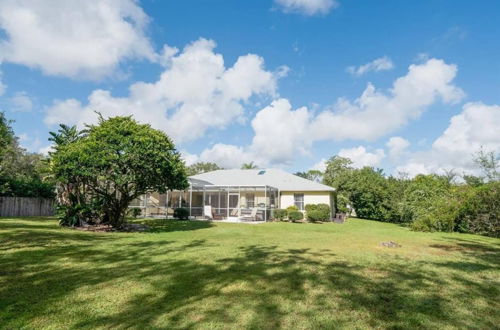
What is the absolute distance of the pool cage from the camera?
24.5m

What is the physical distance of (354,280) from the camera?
5867 mm

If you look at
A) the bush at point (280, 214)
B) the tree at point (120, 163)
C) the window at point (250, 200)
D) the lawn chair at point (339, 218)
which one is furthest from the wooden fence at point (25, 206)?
the lawn chair at point (339, 218)

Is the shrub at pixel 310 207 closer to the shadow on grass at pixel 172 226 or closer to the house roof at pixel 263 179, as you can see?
the house roof at pixel 263 179

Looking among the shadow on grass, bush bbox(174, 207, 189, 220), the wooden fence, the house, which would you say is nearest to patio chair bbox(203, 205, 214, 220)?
the house

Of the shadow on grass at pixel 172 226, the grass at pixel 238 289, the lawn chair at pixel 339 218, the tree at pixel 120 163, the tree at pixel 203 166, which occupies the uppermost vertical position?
the tree at pixel 203 166

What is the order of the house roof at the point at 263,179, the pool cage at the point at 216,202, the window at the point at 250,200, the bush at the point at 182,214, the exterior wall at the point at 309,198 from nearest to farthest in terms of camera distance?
1. the bush at the point at 182,214
2. the pool cage at the point at 216,202
3. the exterior wall at the point at 309,198
4. the house roof at the point at 263,179
5. the window at the point at 250,200

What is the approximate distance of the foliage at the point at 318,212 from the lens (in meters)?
23.2

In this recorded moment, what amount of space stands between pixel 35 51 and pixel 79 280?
13975 mm

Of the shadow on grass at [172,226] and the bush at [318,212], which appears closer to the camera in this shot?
the shadow on grass at [172,226]

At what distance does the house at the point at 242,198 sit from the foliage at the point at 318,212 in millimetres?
1389

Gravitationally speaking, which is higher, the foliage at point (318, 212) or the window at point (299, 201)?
the window at point (299, 201)

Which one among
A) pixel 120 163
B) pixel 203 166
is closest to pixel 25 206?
pixel 120 163

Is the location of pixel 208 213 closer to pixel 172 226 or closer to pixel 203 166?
pixel 172 226

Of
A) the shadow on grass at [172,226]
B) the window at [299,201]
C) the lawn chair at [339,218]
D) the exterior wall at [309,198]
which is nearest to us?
the shadow on grass at [172,226]
